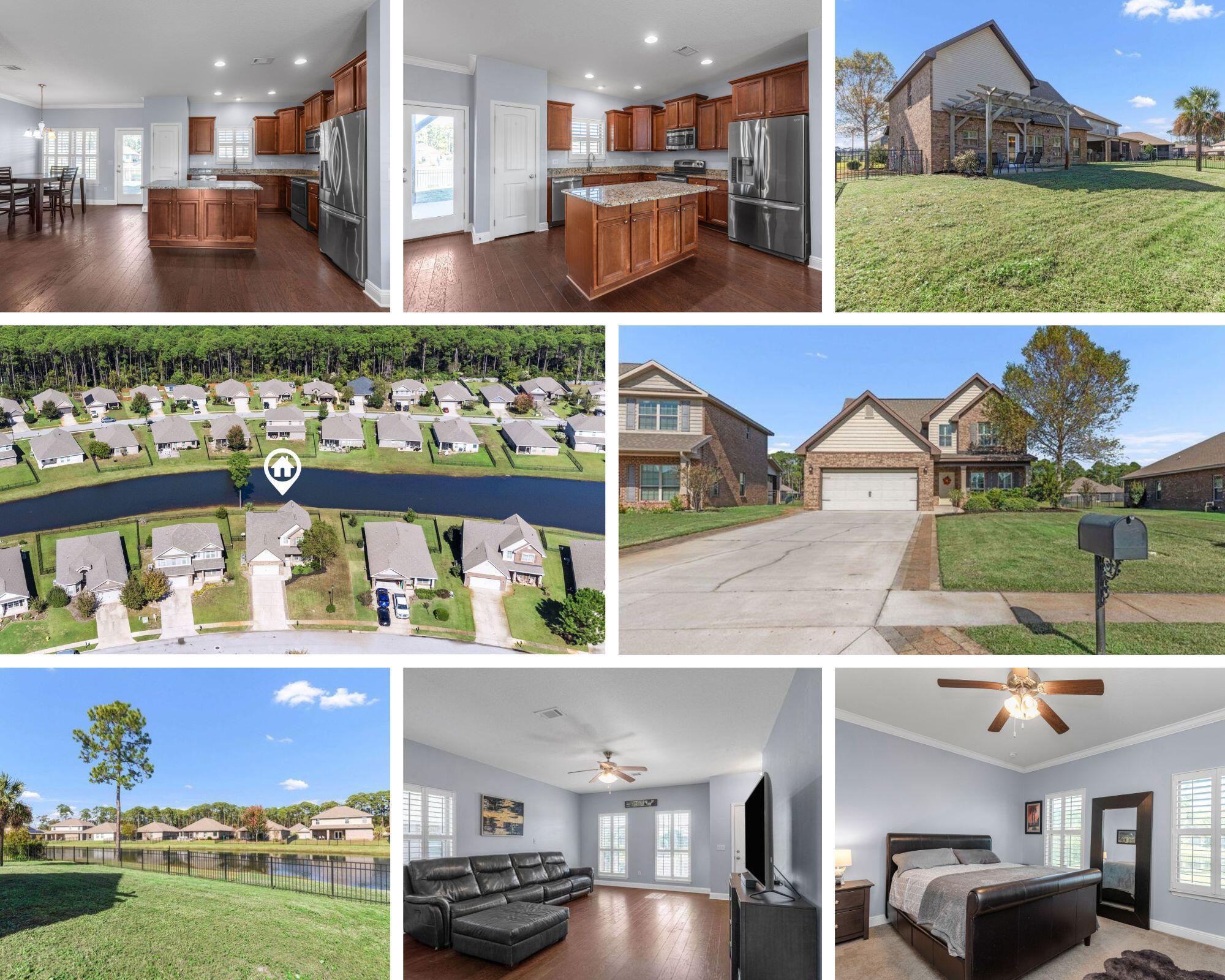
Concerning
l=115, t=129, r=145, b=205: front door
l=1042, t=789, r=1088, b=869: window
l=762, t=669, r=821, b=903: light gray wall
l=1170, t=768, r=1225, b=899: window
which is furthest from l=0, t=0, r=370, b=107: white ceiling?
l=1042, t=789, r=1088, b=869: window

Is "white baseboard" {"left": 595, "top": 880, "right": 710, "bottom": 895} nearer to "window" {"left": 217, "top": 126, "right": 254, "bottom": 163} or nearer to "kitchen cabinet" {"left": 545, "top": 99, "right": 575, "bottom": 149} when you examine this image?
"kitchen cabinet" {"left": 545, "top": 99, "right": 575, "bottom": 149}

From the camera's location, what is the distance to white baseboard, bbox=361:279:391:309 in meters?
4.30

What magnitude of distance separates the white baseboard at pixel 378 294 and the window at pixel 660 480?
2.25 meters

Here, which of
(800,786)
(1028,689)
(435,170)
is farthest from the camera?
(435,170)

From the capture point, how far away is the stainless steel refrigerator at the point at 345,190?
4531 millimetres

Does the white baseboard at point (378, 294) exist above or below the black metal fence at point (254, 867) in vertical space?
above

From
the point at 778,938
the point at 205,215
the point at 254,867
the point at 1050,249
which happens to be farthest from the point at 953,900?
the point at 205,215

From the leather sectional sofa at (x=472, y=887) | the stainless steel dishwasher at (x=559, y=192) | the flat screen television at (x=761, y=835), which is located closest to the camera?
the flat screen television at (x=761, y=835)

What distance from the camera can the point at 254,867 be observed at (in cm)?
375

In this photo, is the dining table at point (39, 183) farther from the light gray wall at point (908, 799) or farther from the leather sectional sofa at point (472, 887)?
the light gray wall at point (908, 799)

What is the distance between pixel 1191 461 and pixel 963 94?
1898 millimetres

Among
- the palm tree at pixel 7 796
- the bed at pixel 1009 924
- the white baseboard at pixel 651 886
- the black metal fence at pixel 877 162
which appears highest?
the black metal fence at pixel 877 162

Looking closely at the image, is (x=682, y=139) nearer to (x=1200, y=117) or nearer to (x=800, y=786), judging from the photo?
(x=1200, y=117)

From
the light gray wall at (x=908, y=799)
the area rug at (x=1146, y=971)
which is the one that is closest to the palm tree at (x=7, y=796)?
the light gray wall at (x=908, y=799)
